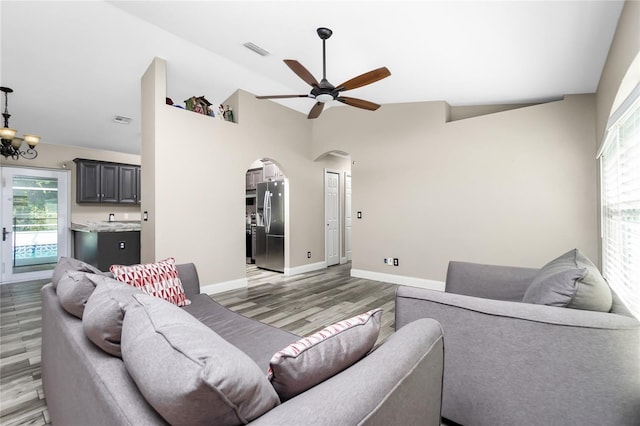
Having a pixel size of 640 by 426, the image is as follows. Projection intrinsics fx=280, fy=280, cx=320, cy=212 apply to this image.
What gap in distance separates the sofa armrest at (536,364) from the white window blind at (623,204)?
2.67 ft

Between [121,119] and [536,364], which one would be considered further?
[121,119]

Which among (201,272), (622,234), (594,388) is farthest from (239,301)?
(622,234)

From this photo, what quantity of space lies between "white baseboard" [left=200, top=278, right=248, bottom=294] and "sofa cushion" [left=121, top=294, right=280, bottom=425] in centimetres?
336

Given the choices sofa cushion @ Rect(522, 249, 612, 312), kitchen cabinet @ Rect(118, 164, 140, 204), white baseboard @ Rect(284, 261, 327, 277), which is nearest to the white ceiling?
kitchen cabinet @ Rect(118, 164, 140, 204)

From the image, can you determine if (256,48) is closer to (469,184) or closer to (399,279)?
(469,184)

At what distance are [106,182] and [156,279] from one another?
16.4 feet

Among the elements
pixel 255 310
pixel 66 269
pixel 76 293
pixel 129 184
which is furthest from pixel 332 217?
pixel 76 293

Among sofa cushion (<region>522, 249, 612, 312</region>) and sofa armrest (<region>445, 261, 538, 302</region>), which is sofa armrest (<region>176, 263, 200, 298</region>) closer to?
sofa armrest (<region>445, 261, 538, 302</region>)

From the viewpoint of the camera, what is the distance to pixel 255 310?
11.2 feet

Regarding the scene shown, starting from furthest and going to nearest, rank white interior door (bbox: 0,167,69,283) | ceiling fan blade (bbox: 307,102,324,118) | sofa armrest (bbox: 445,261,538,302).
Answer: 1. white interior door (bbox: 0,167,69,283)
2. ceiling fan blade (bbox: 307,102,324,118)
3. sofa armrest (bbox: 445,261,538,302)

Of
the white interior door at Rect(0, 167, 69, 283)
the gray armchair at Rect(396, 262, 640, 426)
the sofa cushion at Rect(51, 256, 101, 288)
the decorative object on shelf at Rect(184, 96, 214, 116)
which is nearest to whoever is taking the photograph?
the gray armchair at Rect(396, 262, 640, 426)

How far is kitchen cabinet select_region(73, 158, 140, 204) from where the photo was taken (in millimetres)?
5570

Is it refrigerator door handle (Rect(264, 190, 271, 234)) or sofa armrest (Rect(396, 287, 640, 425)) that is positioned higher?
refrigerator door handle (Rect(264, 190, 271, 234))

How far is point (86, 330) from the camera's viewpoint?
1.03 meters
